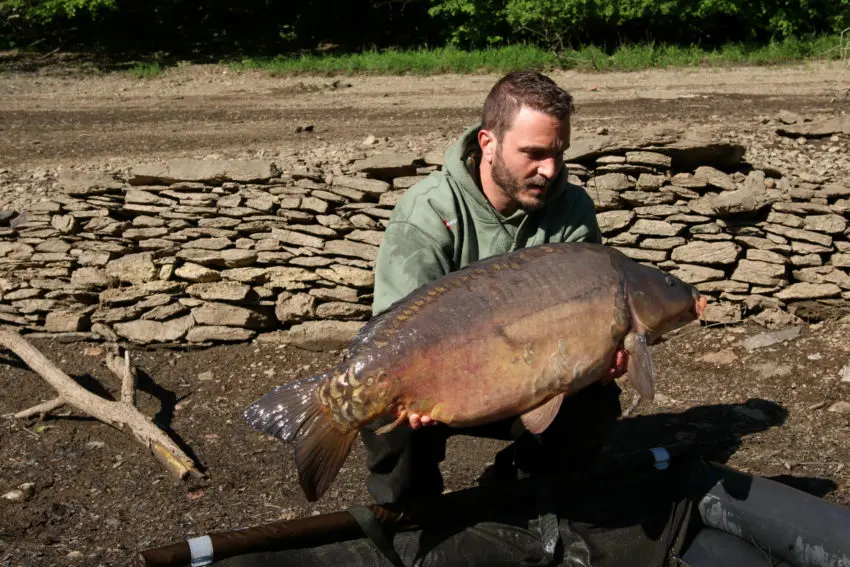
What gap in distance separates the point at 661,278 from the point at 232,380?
385 cm

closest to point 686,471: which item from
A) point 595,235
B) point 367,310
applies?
point 595,235

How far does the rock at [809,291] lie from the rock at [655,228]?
726 mm

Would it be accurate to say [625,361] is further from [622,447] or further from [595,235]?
[622,447]

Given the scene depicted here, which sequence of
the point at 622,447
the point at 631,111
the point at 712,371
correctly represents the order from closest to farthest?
the point at 622,447 < the point at 712,371 < the point at 631,111

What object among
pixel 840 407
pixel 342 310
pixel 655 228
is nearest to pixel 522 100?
pixel 840 407

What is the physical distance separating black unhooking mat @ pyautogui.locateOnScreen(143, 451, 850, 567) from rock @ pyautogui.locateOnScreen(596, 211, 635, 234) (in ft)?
7.93

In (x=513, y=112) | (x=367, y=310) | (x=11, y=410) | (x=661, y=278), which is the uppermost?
(x=513, y=112)

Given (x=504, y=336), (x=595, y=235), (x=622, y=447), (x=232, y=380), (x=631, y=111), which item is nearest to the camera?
(x=504, y=336)

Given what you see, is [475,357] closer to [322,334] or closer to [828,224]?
[322,334]

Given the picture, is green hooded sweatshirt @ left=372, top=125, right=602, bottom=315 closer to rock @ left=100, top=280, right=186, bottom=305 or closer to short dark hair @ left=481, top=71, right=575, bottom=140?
short dark hair @ left=481, top=71, right=575, bottom=140

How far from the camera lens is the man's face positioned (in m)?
3.18

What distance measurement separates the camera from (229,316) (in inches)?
257

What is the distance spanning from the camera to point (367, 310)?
631 cm

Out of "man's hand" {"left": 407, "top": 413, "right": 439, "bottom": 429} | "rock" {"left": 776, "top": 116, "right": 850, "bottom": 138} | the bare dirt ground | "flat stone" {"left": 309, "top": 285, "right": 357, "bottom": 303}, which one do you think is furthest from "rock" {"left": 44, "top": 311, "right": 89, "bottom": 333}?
"rock" {"left": 776, "top": 116, "right": 850, "bottom": 138}
